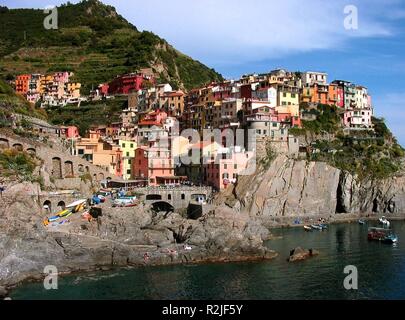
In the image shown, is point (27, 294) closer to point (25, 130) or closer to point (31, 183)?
point (31, 183)

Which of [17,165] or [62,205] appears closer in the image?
[62,205]

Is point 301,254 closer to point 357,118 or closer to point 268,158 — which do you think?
point 268,158

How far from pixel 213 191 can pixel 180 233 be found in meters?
15.2

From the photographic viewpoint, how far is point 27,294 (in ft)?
103

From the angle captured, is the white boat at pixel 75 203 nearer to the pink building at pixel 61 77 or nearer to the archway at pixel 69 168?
the archway at pixel 69 168

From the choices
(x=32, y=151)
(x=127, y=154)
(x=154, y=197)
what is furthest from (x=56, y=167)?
(x=127, y=154)

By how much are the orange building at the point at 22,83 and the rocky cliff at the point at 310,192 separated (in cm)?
4890

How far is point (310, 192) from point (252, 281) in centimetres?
2891

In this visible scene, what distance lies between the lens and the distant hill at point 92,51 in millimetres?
97000

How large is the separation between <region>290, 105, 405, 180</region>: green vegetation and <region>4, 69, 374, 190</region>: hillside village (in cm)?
83

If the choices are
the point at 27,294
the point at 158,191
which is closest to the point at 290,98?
the point at 158,191

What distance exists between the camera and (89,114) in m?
80.8
